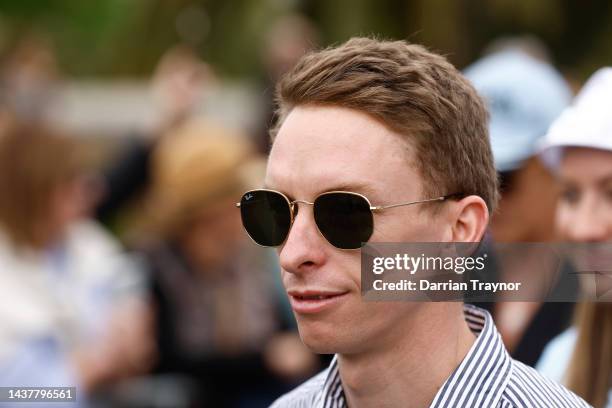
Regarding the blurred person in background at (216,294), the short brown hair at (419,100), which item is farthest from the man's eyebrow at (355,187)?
the blurred person in background at (216,294)

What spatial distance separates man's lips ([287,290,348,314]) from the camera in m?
2.22

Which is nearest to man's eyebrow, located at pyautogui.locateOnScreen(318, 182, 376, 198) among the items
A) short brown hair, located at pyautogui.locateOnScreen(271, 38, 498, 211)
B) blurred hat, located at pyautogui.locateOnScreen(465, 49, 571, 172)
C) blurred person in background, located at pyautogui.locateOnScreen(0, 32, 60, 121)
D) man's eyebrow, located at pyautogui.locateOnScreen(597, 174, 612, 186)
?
short brown hair, located at pyautogui.locateOnScreen(271, 38, 498, 211)

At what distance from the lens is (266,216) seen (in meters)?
2.34

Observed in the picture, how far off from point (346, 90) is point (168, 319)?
340 centimetres

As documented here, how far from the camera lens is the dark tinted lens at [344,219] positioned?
86.0 inches

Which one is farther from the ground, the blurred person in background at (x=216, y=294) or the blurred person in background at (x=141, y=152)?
the blurred person in background at (x=141, y=152)

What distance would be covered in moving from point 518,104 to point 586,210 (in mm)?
1688

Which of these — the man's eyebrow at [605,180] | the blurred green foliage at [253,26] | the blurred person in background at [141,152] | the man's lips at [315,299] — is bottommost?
the man's lips at [315,299]

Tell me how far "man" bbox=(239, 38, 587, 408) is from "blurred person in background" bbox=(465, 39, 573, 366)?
2.23 ft

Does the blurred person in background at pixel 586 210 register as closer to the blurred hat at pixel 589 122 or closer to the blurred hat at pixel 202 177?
the blurred hat at pixel 589 122

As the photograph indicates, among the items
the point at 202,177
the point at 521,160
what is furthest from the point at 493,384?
the point at 202,177

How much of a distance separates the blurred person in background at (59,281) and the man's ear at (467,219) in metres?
2.18

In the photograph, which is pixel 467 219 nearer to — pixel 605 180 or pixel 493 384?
pixel 493 384

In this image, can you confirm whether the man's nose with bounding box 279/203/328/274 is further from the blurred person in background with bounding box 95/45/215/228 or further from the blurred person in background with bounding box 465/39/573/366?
the blurred person in background with bounding box 95/45/215/228
